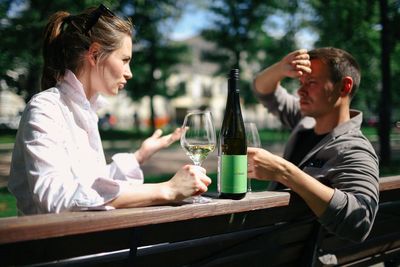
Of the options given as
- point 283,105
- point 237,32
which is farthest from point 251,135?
point 237,32

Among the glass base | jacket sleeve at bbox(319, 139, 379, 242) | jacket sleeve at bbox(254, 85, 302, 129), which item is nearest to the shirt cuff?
the glass base

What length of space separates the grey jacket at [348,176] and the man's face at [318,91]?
197mm

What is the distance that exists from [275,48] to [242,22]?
2909 millimetres

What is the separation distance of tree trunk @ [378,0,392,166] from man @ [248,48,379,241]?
9207 mm

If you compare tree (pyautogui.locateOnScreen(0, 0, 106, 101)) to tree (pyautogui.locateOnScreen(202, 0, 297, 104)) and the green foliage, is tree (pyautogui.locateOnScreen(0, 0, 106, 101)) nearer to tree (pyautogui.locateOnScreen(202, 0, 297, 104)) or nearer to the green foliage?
the green foliage

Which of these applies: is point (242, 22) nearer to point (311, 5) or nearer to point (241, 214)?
point (311, 5)

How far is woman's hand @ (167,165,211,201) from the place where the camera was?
1895 mm

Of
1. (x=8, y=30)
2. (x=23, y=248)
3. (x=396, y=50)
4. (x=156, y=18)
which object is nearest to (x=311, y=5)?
(x=396, y=50)

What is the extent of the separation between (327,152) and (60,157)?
5.18 feet

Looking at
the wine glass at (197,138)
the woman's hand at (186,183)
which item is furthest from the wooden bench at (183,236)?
the wine glass at (197,138)

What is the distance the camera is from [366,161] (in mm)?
2582

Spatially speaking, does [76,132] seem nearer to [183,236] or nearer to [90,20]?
[90,20]

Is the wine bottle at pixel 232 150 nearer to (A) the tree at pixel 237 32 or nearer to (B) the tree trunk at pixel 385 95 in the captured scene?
(B) the tree trunk at pixel 385 95

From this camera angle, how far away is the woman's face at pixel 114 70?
7.55 feet
